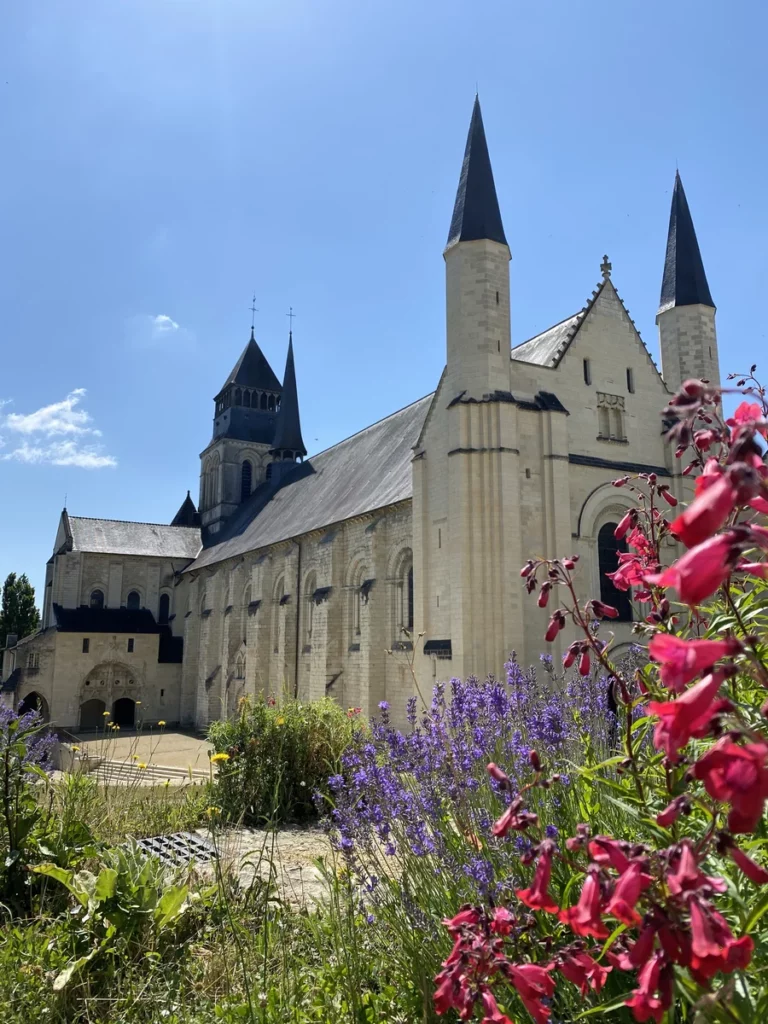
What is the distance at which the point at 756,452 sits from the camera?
46.4 inches

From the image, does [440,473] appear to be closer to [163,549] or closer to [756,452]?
[756,452]

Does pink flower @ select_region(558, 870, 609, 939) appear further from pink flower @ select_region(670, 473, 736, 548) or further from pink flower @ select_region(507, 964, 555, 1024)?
pink flower @ select_region(670, 473, 736, 548)

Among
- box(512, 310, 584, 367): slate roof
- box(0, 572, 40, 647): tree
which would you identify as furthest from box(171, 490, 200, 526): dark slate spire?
box(512, 310, 584, 367): slate roof

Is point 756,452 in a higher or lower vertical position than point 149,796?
higher

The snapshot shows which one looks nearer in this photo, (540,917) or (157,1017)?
(540,917)

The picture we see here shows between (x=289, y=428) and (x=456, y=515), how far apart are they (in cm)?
2838

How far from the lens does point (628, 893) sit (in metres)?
1.31

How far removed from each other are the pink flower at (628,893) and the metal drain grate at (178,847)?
5.13 meters

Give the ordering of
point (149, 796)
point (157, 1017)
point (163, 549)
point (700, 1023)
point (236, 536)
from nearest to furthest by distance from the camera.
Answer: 1. point (700, 1023)
2. point (157, 1017)
3. point (149, 796)
4. point (236, 536)
5. point (163, 549)

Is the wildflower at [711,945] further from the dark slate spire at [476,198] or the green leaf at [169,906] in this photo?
the dark slate spire at [476,198]

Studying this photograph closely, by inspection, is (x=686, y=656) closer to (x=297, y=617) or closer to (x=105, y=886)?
(x=105, y=886)

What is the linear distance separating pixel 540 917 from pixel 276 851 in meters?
4.30

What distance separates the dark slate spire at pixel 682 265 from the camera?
20.6 m

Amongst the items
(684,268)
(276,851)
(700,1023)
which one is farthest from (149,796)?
(684,268)
